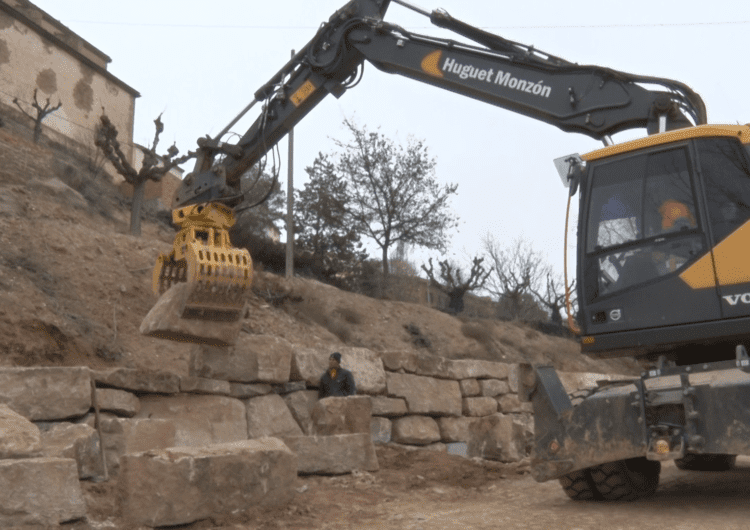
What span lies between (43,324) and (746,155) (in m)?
9.65

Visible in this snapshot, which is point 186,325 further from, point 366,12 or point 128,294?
point 128,294

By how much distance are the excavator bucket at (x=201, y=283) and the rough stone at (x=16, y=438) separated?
2.86 metres

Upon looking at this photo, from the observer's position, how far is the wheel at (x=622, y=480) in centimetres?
609

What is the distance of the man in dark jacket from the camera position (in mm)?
9359

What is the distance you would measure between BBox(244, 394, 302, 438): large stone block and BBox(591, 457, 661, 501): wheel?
13.4 feet

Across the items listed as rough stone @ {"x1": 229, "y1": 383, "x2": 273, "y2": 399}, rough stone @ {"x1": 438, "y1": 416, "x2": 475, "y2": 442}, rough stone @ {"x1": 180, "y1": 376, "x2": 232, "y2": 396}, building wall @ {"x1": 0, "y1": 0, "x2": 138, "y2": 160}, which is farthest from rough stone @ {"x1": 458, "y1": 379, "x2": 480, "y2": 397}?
building wall @ {"x1": 0, "y1": 0, "x2": 138, "y2": 160}

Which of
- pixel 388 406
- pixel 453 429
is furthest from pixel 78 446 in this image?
pixel 453 429

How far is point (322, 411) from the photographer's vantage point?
8352mm

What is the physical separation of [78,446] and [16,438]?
1.25 meters

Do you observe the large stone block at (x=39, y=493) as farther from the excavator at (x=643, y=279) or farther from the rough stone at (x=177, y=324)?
the excavator at (x=643, y=279)

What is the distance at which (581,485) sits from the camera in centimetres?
620

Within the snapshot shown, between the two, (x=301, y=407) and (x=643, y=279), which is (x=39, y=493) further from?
(x=301, y=407)

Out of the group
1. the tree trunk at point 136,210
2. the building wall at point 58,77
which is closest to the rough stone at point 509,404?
the tree trunk at point 136,210

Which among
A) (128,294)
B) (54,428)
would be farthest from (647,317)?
(128,294)
